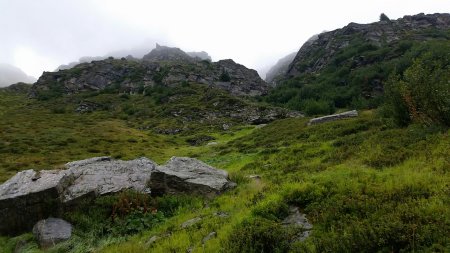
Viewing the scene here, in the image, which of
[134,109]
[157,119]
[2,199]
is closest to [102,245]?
[2,199]

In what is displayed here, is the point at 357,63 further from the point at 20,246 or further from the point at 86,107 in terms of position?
the point at 20,246

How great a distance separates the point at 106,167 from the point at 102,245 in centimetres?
604

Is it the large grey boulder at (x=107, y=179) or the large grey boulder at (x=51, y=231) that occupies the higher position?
the large grey boulder at (x=107, y=179)

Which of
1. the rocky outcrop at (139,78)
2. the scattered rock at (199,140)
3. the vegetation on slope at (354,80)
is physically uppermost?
the rocky outcrop at (139,78)

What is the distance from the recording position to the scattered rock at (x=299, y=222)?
8.05 metres

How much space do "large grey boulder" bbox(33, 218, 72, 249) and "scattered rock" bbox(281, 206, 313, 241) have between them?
6.98 metres

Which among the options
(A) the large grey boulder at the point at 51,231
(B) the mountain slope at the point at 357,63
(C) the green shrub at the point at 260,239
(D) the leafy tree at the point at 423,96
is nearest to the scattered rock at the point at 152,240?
(C) the green shrub at the point at 260,239

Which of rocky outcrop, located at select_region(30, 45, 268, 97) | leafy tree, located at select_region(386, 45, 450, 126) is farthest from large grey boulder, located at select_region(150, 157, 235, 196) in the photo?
rocky outcrop, located at select_region(30, 45, 268, 97)

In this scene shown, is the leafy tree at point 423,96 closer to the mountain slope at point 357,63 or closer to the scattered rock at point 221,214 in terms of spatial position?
the scattered rock at point 221,214

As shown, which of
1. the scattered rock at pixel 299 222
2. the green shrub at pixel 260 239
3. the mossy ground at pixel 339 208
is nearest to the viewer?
the mossy ground at pixel 339 208

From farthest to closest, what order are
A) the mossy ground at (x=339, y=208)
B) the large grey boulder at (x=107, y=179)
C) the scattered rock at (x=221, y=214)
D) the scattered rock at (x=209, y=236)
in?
the large grey boulder at (x=107, y=179) < the scattered rock at (x=221, y=214) < the scattered rock at (x=209, y=236) < the mossy ground at (x=339, y=208)

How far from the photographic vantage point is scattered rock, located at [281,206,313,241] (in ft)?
26.4

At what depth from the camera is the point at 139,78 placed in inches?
5640

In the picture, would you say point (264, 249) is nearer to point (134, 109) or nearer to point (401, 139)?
point (401, 139)
